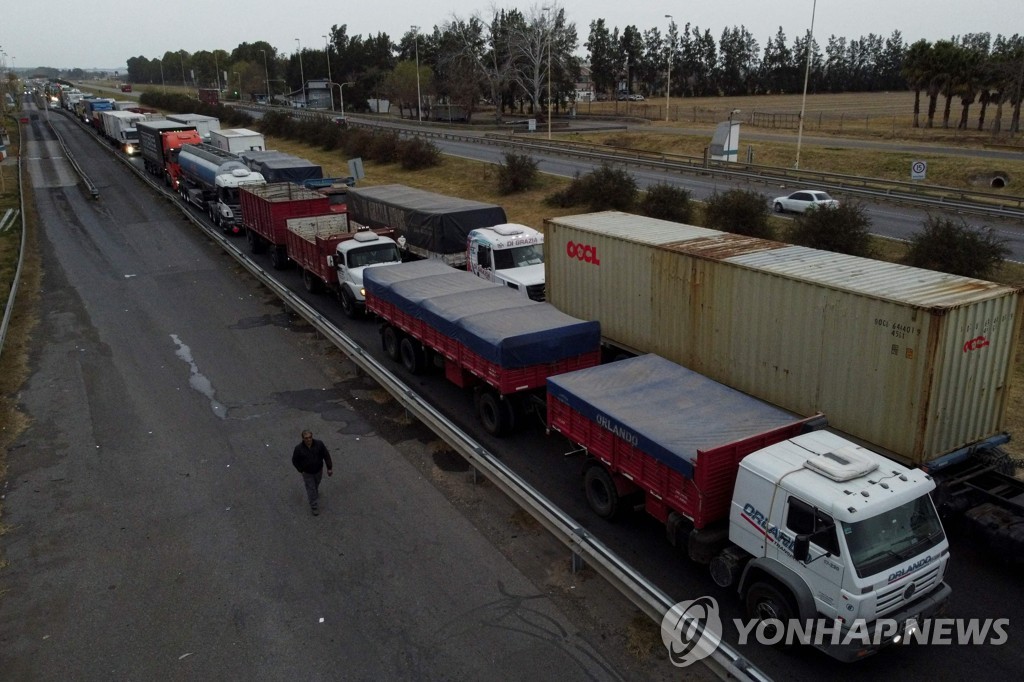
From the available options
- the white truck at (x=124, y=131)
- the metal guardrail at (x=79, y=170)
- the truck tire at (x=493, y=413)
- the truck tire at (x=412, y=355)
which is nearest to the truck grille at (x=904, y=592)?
the truck tire at (x=493, y=413)

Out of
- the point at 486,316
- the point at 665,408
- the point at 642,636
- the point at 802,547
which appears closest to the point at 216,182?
the point at 486,316

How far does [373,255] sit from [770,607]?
15791 millimetres

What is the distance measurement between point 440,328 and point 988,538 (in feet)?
32.6

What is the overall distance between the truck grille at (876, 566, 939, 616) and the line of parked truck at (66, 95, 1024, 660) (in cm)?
3

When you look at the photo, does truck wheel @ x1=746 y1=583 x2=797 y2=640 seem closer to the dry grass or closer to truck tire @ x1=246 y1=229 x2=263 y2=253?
the dry grass

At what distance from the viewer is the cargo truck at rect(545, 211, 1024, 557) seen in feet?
33.4

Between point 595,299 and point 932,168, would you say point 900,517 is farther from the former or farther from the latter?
point 932,168

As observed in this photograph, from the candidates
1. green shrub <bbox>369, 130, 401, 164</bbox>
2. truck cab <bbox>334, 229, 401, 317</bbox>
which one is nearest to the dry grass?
truck cab <bbox>334, 229, 401, 317</bbox>

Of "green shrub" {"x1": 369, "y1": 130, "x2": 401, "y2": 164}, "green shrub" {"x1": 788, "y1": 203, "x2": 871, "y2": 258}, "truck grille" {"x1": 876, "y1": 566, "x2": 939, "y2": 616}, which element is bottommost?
"truck grille" {"x1": 876, "y1": 566, "x2": 939, "y2": 616}

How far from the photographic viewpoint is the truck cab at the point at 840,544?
7.86 metres

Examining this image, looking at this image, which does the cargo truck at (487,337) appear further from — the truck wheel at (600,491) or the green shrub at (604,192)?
the green shrub at (604,192)

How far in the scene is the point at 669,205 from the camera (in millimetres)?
30359

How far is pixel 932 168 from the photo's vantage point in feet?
145
